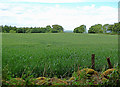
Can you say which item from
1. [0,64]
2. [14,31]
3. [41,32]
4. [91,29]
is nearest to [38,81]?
[0,64]

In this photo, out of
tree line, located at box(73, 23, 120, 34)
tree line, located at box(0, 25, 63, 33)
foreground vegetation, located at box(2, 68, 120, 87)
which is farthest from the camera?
tree line, located at box(73, 23, 120, 34)

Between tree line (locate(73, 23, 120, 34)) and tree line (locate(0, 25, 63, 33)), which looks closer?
tree line (locate(0, 25, 63, 33))

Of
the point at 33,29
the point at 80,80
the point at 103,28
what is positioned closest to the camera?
the point at 80,80

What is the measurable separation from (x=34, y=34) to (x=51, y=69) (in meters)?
5.16

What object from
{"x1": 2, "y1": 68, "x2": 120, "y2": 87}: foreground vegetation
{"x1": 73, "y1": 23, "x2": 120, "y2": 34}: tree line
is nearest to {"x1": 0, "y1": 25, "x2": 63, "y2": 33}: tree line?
{"x1": 73, "y1": 23, "x2": 120, "y2": 34}: tree line

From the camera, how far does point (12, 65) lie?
3031 millimetres

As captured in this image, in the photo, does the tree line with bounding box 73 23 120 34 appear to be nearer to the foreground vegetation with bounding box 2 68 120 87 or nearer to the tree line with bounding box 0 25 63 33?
the tree line with bounding box 0 25 63 33

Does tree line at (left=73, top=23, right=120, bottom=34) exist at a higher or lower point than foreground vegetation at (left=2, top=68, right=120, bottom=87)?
higher

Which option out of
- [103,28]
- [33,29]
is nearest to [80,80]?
[33,29]

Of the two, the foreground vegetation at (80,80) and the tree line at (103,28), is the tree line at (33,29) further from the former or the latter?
the foreground vegetation at (80,80)

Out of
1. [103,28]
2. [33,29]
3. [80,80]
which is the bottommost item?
[80,80]

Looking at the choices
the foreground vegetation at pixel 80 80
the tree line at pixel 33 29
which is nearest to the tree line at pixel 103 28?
the tree line at pixel 33 29

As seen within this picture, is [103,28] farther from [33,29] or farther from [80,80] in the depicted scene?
[80,80]

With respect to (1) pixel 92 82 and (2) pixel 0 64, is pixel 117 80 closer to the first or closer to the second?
(1) pixel 92 82
